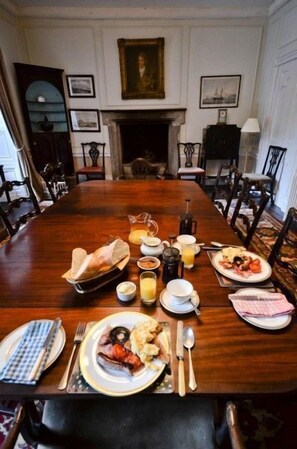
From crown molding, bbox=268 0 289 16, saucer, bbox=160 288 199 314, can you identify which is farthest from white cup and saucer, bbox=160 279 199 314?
→ crown molding, bbox=268 0 289 16

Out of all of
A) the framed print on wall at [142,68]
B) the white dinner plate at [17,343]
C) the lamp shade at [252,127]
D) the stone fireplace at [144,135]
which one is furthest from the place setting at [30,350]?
the framed print on wall at [142,68]

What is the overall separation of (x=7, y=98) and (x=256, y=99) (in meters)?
4.07

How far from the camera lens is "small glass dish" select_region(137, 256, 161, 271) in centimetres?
100

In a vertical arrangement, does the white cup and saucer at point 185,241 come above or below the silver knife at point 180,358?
above

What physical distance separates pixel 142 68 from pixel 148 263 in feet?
13.5

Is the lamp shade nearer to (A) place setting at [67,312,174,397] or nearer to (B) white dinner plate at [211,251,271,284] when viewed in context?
(B) white dinner plate at [211,251,271,284]

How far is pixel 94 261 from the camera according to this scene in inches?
35.6

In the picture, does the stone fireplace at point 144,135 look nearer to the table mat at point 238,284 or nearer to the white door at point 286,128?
the white door at point 286,128

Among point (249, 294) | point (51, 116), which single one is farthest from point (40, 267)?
point (51, 116)

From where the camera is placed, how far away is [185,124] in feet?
14.3

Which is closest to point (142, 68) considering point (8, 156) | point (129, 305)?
point (8, 156)

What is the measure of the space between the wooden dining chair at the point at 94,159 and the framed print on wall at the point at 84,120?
277 millimetres

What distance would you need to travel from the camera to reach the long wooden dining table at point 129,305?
1.94ft

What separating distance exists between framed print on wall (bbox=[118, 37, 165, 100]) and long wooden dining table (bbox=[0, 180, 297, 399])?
11.1 ft
